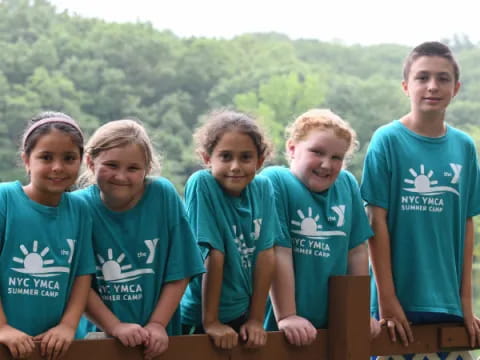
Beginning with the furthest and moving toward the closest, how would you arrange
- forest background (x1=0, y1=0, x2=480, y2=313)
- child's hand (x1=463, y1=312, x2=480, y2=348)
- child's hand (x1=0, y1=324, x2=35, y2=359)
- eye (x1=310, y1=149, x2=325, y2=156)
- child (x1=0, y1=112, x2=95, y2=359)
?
forest background (x1=0, y1=0, x2=480, y2=313) < child's hand (x1=463, y1=312, x2=480, y2=348) < eye (x1=310, y1=149, x2=325, y2=156) < child (x1=0, y1=112, x2=95, y2=359) < child's hand (x1=0, y1=324, x2=35, y2=359)

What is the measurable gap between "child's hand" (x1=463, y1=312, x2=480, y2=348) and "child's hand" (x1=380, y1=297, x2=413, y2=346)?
284mm

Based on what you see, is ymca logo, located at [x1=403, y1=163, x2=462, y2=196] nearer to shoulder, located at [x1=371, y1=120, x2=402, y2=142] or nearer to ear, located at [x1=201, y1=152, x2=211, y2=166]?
shoulder, located at [x1=371, y1=120, x2=402, y2=142]

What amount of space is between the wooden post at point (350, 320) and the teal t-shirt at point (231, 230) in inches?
11.1

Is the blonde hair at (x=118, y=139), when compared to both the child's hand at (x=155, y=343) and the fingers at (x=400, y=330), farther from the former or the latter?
the fingers at (x=400, y=330)

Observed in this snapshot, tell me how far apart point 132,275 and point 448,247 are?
4.16 feet

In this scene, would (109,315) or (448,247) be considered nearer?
(109,315)

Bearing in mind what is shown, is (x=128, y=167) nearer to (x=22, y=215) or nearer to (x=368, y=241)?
(x=22, y=215)

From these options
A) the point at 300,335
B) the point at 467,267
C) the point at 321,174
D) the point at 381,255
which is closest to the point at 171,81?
the point at 467,267

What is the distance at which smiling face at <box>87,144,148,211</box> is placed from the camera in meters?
2.45

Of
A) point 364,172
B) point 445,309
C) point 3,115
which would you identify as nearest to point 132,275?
point 364,172

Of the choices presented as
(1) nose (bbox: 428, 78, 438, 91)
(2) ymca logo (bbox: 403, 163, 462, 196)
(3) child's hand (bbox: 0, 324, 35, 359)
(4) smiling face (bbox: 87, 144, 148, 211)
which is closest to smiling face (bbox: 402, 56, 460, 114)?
(1) nose (bbox: 428, 78, 438, 91)

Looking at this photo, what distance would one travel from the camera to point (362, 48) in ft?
108

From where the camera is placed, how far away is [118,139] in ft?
→ 8.12

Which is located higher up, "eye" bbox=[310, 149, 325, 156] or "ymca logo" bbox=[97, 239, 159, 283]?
"eye" bbox=[310, 149, 325, 156]
